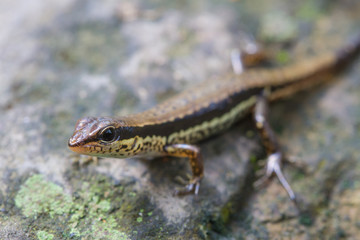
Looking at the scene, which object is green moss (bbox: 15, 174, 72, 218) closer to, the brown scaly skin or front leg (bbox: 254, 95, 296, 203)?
the brown scaly skin

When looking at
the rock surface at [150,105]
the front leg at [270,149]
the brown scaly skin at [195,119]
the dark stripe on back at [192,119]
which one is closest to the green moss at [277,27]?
the rock surface at [150,105]

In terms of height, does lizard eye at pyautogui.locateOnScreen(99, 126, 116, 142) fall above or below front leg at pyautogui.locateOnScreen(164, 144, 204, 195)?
above

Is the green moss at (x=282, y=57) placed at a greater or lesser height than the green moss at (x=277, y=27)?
lesser

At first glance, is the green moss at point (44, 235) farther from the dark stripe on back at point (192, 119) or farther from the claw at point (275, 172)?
the claw at point (275, 172)

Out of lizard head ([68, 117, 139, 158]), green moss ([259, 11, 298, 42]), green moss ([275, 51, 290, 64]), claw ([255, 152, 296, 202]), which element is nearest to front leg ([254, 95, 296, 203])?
claw ([255, 152, 296, 202])

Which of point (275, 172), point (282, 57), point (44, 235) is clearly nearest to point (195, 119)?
point (275, 172)

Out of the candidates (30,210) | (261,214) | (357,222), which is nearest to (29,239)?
(30,210)

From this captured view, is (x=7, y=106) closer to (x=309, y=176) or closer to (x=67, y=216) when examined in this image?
(x=67, y=216)
